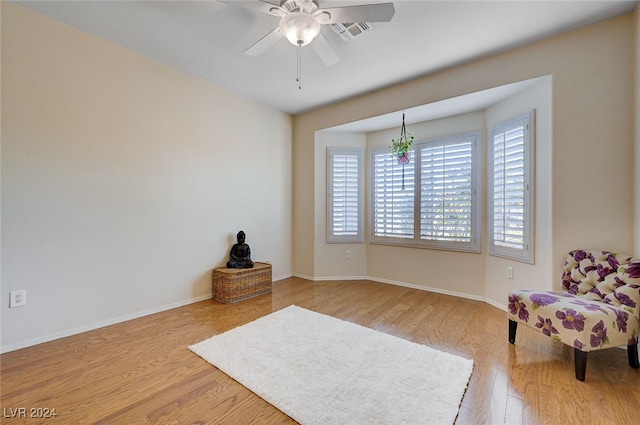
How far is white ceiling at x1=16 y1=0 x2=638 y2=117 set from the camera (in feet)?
7.04

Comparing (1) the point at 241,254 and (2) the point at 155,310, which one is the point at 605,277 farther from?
(2) the point at 155,310

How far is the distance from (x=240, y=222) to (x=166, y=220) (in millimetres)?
1002

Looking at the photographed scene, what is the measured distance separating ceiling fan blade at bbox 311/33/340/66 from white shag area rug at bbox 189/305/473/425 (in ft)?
8.12

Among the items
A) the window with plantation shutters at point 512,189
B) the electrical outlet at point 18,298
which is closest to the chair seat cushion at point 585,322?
the window with plantation shutters at point 512,189

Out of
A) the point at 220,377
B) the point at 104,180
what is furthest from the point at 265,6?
the point at 220,377

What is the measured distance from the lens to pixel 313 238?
4.46 m

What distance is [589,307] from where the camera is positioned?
1.86 m

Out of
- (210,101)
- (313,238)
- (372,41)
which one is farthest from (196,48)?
(313,238)

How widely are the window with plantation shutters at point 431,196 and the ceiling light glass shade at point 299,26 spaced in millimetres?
2517

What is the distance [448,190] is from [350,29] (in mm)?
2362

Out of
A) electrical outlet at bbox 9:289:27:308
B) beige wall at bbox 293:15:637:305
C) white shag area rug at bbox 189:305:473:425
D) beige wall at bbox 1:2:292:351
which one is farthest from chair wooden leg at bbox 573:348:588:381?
electrical outlet at bbox 9:289:27:308

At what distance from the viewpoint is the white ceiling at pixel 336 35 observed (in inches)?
84.5

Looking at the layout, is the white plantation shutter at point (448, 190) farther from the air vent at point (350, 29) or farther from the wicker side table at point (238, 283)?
the wicker side table at point (238, 283)

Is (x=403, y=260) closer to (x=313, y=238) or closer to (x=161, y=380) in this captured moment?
(x=313, y=238)
